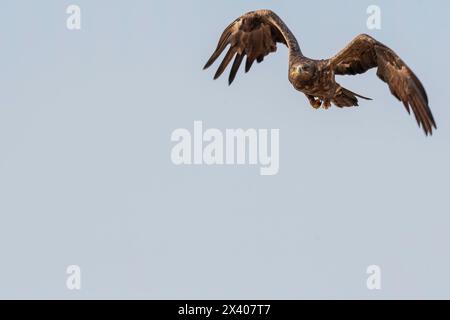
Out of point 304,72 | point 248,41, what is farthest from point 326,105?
point 248,41

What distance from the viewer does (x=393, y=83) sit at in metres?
32.9

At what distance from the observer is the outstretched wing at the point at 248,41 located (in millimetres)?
35844

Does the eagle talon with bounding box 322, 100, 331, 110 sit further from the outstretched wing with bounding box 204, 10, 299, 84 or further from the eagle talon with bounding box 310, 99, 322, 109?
the outstretched wing with bounding box 204, 10, 299, 84

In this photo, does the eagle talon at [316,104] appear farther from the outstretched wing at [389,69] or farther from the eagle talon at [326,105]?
the outstretched wing at [389,69]

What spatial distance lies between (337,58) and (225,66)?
10.1ft

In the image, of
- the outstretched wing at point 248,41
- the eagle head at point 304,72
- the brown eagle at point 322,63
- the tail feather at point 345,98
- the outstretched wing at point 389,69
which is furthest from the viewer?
the outstretched wing at point 248,41

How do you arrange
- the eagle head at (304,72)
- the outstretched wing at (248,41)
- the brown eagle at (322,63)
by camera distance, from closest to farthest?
the brown eagle at (322,63) < the eagle head at (304,72) < the outstretched wing at (248,41)

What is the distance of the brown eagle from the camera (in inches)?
1278

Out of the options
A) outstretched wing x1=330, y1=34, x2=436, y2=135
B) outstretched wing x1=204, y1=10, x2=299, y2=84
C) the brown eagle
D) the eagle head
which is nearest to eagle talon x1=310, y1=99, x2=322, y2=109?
the brown eagle

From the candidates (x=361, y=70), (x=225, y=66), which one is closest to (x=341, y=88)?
(x=361, y=70)

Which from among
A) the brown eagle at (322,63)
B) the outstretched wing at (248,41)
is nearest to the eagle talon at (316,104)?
the brown eagle at (322,63)

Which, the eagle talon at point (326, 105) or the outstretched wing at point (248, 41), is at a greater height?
the outstretched wing at point (248, 41)
